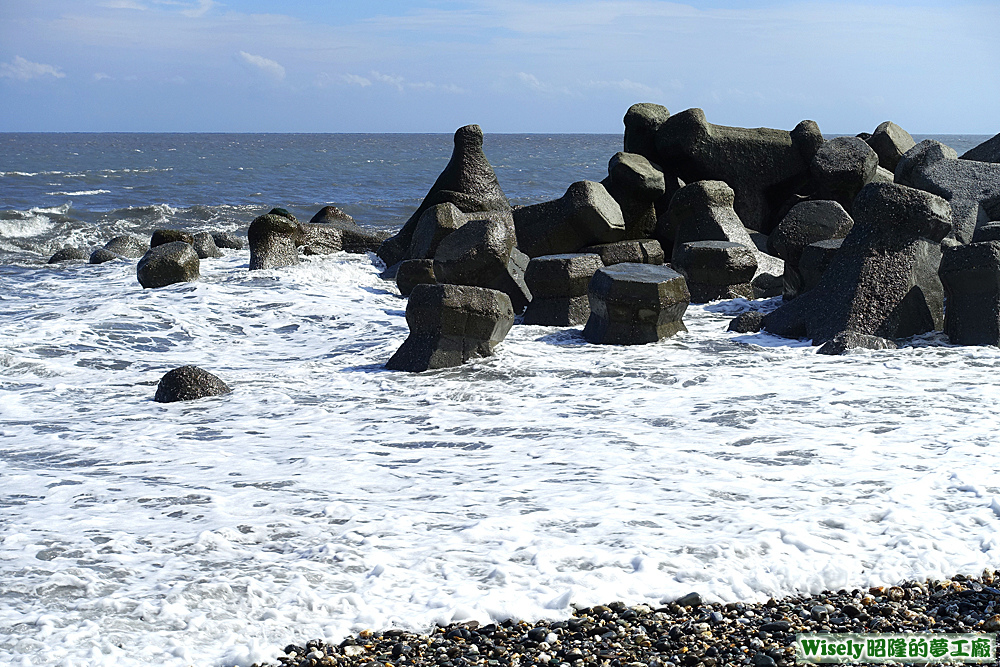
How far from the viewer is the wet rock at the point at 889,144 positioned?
13.2 meters

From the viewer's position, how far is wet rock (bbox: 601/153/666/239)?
11.7 metres

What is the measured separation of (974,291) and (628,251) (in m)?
4.03

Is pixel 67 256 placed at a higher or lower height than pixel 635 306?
lower

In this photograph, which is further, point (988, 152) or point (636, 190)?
point (636, 190)

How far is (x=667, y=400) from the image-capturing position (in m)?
6.29

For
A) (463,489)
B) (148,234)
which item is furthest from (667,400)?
(148,234)

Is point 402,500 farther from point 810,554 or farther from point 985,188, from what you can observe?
point 985,188

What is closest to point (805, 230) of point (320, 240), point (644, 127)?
point (644, 127)

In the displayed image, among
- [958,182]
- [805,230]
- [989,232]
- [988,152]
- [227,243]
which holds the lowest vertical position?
[227,243]

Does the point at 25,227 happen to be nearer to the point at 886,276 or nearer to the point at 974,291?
the point at 886,276

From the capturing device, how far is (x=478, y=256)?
9.16 metres

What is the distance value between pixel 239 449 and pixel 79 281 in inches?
349

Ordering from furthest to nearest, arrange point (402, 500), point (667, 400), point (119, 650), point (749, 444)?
1. point (667, 400)
2. point (749, 444)
3. point (402, 500)
4. point (119, 650)

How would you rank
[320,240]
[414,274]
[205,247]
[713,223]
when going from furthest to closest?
[205,247], [320,240], [414,274], [713,223]
